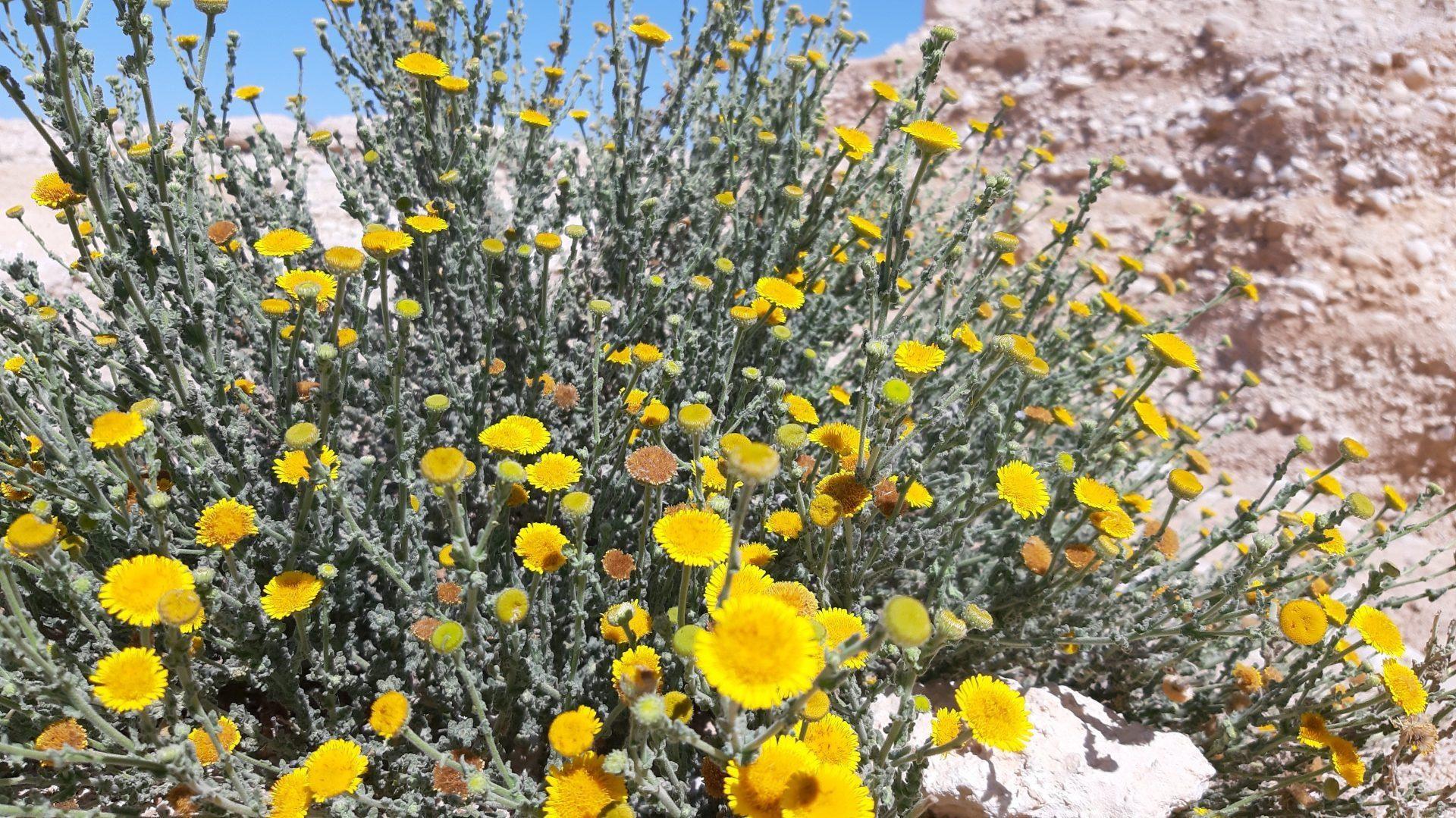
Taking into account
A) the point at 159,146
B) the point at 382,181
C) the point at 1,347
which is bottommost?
the point at 1,347

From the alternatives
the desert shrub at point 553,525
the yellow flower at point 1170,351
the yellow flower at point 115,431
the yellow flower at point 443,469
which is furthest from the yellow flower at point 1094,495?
the yellow flower at point 115,431

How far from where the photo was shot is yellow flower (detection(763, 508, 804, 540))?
6.98ft

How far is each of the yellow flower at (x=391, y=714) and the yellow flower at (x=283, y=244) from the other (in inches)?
51.0

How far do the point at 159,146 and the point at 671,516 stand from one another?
6.00 feet

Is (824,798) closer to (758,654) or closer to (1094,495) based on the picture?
(758,654)

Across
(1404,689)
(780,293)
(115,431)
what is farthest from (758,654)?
(1404,689)

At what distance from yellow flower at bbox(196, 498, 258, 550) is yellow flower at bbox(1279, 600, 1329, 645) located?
2865 mm

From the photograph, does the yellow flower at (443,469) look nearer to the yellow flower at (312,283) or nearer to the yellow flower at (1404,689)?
the yellow flower at (312,283)

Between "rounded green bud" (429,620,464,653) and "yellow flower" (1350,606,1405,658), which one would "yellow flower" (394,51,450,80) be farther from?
"yellow flower" (1350,606,1405,658)

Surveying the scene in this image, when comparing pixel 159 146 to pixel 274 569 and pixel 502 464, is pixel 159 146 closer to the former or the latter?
pixel 274 569

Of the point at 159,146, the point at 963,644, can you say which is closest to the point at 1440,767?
the point at 963,644

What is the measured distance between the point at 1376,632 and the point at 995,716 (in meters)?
1.46

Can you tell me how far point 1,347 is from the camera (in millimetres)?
1976

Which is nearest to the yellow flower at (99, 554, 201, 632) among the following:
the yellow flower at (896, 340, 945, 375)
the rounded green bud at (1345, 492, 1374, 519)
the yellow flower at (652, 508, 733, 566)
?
the yellow flower at (652, 508, 733, 566)
